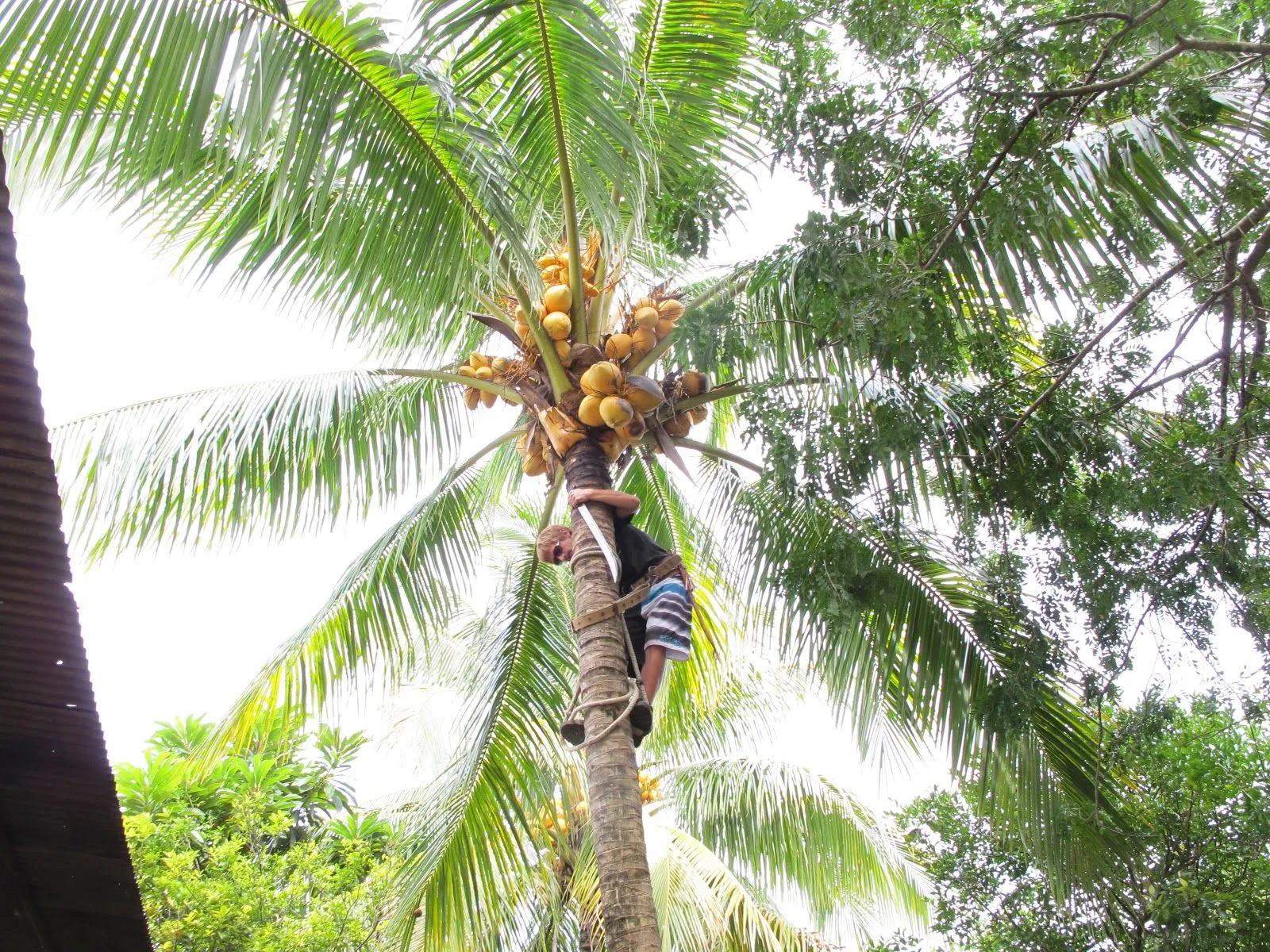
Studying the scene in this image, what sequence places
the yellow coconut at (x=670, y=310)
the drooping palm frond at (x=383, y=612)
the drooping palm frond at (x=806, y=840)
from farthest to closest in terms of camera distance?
the drooping palm frond at (x=806, y=840) → the drooping palm frond at (x=383, y=612) → the yellow coconut at (x=670, y=310)

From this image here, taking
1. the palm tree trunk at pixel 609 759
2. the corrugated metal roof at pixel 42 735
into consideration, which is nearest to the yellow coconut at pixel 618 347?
the palm tree trunk at pixel 609 759

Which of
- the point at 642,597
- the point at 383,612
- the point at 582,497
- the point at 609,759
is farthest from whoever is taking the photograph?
the point at 383,612

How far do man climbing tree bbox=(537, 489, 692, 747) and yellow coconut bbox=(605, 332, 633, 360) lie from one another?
2.21ft

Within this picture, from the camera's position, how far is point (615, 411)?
4.80 metres

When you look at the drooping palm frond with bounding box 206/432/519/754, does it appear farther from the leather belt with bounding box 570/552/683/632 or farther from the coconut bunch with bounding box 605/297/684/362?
the leather belt with bounding box 570/552/683/632

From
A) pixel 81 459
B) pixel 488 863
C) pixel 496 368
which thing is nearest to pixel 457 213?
pixel 496 368

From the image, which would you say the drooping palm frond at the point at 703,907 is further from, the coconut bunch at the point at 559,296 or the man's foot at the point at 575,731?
the coconut bunch at the point at 559,296

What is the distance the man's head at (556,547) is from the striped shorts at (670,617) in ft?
1.56

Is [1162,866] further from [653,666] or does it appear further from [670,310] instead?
[670,310]

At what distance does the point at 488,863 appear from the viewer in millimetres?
5820

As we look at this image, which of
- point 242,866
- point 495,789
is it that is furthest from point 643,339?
point 242,866

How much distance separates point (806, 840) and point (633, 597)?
195 inches

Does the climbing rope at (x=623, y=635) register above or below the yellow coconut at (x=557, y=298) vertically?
below

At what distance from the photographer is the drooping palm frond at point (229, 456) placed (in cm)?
606
